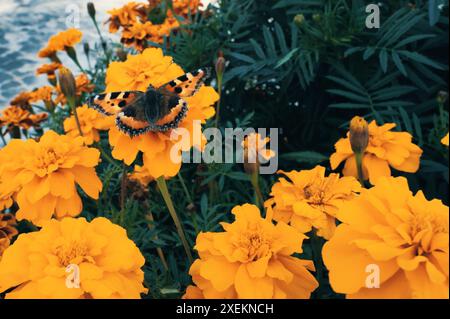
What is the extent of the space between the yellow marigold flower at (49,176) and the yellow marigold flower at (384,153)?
36 centimetres

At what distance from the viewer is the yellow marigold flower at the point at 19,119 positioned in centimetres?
139

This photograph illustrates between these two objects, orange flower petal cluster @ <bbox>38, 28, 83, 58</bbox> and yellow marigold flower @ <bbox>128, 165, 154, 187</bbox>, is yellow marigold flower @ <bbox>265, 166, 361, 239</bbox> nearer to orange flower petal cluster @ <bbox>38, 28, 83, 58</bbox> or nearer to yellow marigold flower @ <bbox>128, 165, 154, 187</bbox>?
yellow marigold flower @ <bbox>128, 165, 154, 187</bbox>

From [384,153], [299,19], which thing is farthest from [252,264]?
[299,19]

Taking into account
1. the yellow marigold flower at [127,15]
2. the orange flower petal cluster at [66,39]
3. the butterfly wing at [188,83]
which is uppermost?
the yellow marigold flower at [127,15]

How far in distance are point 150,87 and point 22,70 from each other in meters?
2.19

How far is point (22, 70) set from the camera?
8.80 feet

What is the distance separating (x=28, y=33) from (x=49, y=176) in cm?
264

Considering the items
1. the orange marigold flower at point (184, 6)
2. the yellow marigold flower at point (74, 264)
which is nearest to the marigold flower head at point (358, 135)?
the yellow marigold flower at point (74, 264)

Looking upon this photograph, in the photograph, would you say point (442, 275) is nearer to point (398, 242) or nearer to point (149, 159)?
point (398, 242)

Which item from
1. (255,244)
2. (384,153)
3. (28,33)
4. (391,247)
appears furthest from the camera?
(28,33)

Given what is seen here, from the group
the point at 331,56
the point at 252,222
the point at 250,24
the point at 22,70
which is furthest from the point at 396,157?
the point at 22,70

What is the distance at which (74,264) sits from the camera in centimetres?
49

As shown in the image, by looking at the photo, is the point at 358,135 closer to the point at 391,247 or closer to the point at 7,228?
the point at 391,247

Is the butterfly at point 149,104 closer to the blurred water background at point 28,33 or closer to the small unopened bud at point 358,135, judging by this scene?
the small unopened bud at point 358,135
